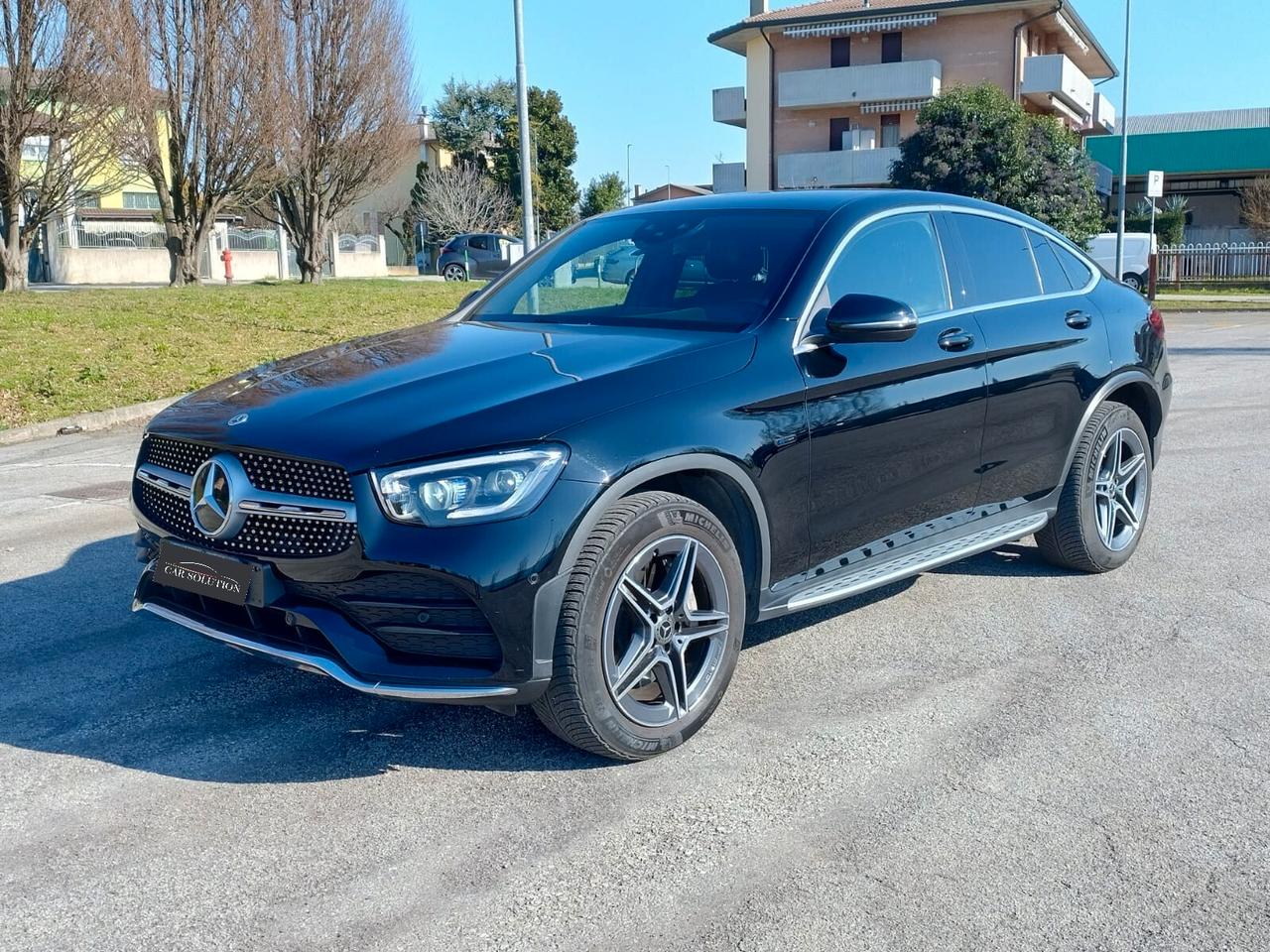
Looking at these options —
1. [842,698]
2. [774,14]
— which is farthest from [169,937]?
[774,14]

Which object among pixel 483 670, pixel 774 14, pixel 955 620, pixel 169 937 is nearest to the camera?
pixel 169 937

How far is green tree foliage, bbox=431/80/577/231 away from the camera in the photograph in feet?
204

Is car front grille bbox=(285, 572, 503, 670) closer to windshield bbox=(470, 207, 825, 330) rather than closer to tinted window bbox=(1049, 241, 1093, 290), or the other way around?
windshield bbox=(470, 207, 825, 330)

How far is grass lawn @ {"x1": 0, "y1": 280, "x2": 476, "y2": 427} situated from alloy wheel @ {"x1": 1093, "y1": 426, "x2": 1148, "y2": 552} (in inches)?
357

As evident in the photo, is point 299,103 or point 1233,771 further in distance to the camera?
point 299,103

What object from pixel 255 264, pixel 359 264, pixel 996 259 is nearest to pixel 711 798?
pixel 996 259

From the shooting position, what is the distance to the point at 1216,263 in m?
41.2

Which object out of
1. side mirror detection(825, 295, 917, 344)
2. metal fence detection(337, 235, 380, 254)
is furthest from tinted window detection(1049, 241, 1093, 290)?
metal fence detection(337, 235, 380, 254)

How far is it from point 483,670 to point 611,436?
2.44 ft

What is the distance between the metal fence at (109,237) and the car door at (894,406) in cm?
4021

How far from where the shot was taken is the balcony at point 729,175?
2050 inches

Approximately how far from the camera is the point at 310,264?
3281 centimetres

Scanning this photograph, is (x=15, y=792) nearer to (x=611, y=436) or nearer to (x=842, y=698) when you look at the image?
(x=611, y=436)

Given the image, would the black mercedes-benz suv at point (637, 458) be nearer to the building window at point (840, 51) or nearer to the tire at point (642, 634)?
the tire at point (642, 634)
